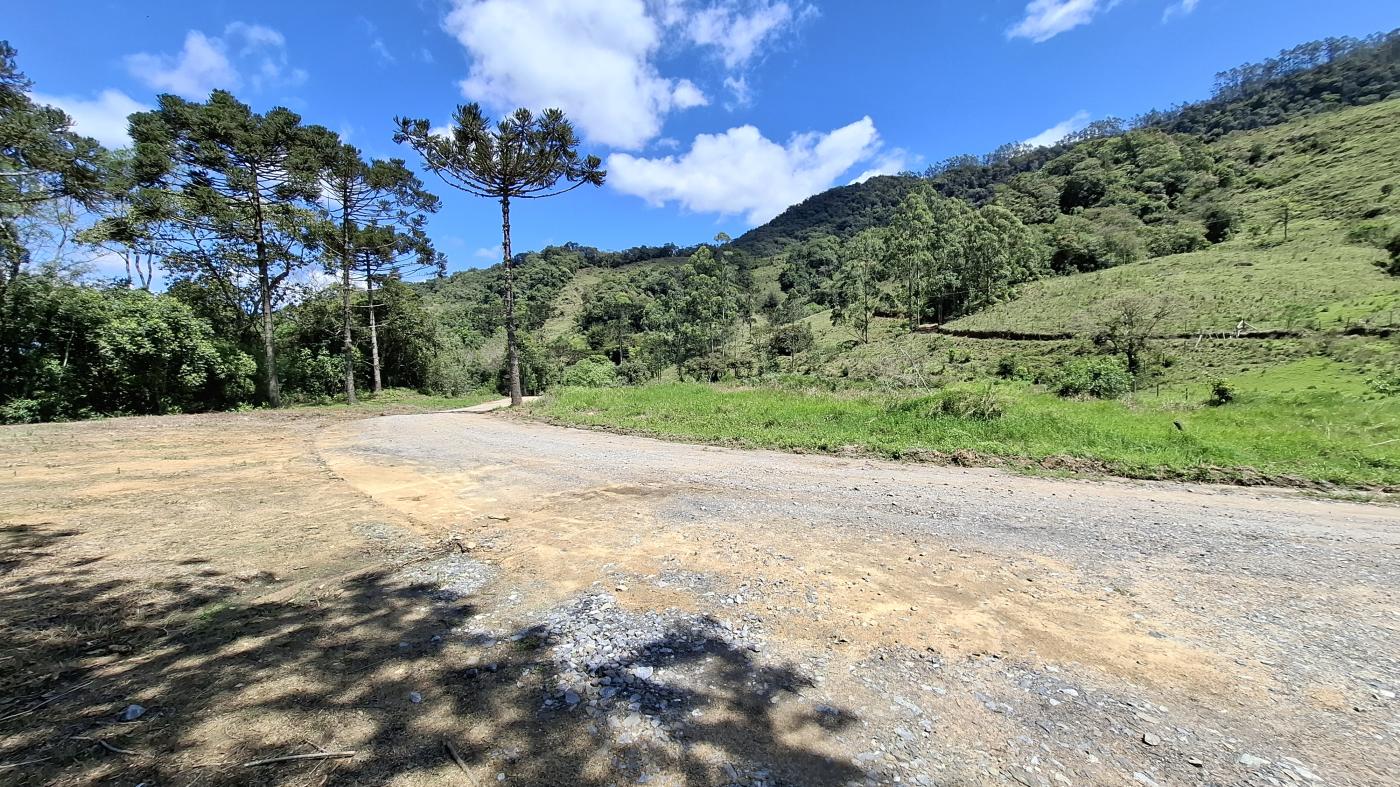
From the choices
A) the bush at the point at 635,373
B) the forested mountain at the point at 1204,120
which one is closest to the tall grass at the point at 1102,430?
the bush at the point at 635,373

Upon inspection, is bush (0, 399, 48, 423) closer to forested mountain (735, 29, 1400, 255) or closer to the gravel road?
the gravel road

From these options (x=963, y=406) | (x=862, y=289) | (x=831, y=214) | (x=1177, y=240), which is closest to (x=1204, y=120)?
(x=831, y=214)

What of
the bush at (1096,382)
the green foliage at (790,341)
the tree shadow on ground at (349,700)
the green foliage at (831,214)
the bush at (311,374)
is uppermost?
the green foliage at (831,214)

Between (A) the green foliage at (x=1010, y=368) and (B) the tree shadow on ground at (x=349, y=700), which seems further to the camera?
(A) the green foliage at (x=1010, y=368)

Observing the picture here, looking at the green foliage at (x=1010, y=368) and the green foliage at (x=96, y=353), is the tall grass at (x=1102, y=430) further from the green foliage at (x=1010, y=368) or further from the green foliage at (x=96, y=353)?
the green foliage at (x=1010, y=368)

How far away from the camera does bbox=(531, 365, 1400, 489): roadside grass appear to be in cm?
782

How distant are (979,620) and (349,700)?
11.8 ft

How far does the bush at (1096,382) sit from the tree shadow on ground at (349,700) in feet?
67.3

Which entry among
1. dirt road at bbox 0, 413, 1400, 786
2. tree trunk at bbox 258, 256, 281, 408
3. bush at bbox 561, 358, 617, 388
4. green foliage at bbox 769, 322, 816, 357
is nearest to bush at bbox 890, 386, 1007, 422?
dirt road at bbox 0, 413, 1400, 786

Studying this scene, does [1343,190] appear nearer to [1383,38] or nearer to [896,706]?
[896,706]

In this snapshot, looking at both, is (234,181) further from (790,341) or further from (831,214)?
(831,214)

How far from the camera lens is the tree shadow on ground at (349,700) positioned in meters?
2.10

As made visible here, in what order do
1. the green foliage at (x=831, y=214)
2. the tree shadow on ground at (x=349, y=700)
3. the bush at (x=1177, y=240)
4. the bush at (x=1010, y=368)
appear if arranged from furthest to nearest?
the green foliage at (x=831, y=214) < the bush at (x=1177, y=240) < the bush at (x=1010, y=368) < the tree shadow on ground at (x=349, y=700)

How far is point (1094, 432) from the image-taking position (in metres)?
9.62
